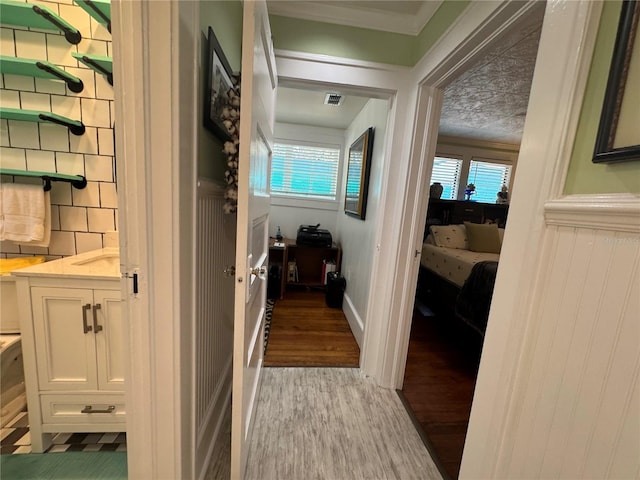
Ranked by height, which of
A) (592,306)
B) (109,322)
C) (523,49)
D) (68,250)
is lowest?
(109,322)

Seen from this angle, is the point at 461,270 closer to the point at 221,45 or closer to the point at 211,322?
the point at 211,322

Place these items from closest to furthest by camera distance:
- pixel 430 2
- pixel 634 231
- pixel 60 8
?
pixel 634 231 → pixel 60 8 → pixel 430 2

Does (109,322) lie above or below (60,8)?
below

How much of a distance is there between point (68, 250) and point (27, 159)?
505mm

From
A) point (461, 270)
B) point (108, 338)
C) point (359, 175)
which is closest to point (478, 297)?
point (461, 270)

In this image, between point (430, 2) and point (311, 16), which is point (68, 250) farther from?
point (430, 2)

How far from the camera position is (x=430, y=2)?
1.42 metres

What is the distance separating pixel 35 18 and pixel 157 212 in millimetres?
1393

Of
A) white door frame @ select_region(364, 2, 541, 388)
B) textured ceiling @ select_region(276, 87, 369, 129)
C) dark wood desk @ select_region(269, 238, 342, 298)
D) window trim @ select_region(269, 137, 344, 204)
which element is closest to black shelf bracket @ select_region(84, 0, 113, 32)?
textured ceiling @ select_region(276, 87, 369, 129)

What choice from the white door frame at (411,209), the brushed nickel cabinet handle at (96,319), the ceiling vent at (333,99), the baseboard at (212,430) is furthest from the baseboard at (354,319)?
the ceiling vent at (333,99)

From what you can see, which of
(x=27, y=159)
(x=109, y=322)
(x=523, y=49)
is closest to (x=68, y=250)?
(x=27, y=159)

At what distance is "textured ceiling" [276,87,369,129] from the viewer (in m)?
2.58

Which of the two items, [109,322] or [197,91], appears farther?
[109,322]

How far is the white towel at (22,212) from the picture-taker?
1.33 meters
